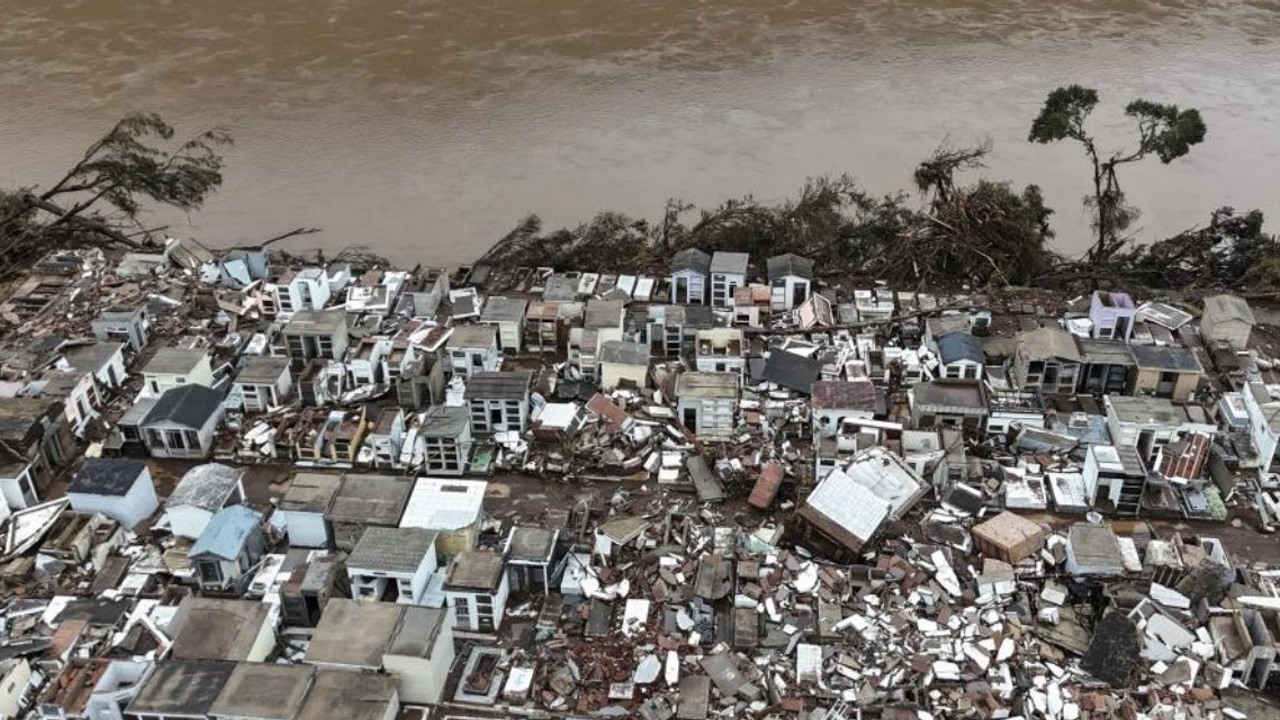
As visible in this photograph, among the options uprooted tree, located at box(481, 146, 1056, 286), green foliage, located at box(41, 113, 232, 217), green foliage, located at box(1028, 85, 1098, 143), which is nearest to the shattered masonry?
uprooted tree, located at box(481, 146, 1056, 286)

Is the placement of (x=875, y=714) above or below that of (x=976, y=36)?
below

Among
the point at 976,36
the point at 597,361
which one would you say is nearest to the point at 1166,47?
the point at 976,36

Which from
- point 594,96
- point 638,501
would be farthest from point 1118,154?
point 638,501

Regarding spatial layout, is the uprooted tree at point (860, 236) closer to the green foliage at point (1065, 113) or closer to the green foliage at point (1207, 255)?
the green foliage at point (1065, 113)

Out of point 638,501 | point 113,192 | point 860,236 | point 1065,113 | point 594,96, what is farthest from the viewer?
point 594,96

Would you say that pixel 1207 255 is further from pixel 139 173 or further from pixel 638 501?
pixel 139 173

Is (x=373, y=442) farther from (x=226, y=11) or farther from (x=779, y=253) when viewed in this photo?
(x=226, y=11)
